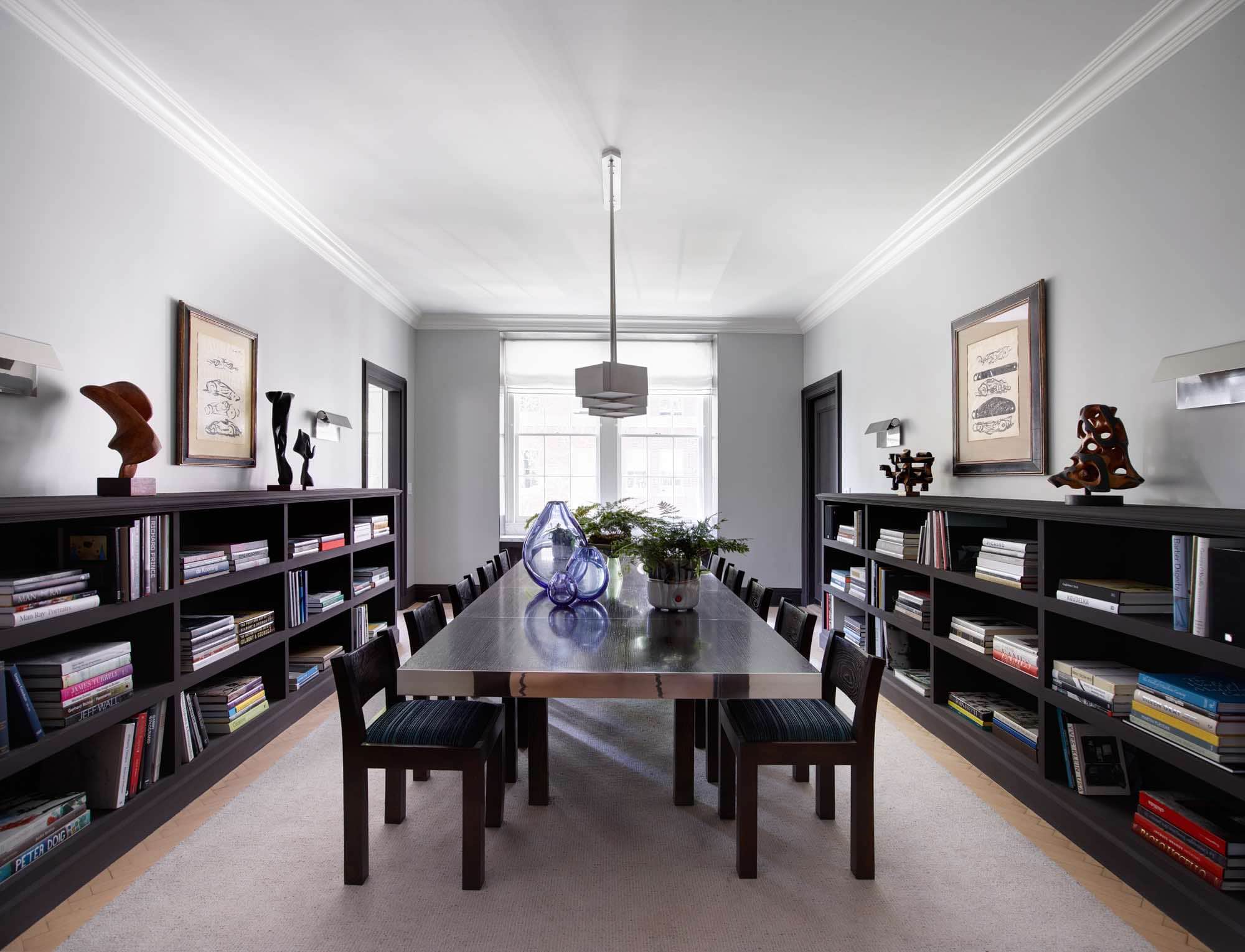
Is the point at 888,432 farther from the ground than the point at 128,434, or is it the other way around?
the point at 888,432

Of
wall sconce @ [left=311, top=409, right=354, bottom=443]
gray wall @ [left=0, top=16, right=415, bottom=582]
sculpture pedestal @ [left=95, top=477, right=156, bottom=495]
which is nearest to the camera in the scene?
gray wall @ [left=0, top=16, right=415, bottom=582]

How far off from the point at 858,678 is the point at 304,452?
137 inches

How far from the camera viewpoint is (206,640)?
2703 mm

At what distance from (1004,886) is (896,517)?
7.77ft

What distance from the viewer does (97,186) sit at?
2.56 m

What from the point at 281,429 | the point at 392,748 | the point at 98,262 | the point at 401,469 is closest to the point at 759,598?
the point at 392,748

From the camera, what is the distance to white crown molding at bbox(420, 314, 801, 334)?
264 inches

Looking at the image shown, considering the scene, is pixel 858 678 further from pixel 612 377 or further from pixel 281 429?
pixel 281 429

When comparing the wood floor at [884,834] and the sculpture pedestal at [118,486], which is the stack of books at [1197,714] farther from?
the sculpture pedestal at [118,486]

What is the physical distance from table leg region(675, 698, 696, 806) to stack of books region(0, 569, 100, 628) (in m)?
2.05

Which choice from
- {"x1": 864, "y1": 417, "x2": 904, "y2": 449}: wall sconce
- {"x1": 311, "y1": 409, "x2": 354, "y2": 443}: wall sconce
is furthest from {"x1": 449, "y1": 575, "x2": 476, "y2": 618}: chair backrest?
{"x1": 864, "y1": 417, "x2": 904, "y2": 449}: wall sconce

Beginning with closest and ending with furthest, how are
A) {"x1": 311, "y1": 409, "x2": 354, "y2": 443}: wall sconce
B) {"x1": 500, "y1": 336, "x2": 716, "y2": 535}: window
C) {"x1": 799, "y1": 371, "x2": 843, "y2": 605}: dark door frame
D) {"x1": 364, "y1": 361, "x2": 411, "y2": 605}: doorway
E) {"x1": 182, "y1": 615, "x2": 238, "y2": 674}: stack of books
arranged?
1. {"x1": 182, "y1": 615, "x2": 238, "y2": 674}: stack of books
2. {"x1": 311, "y1": 409, "x2": 354, "y2": 443}: wall sconce
3. {"x1": 364, "y1": 361, "x2": 411, "y2": 605}: doorway
4. {"x1": 799, "y1": 371, "x2": 843, "y2": 605}: dark door frame
5. {"x1": 500, "y1": 336, "x2": 716, "y2": 535}: window

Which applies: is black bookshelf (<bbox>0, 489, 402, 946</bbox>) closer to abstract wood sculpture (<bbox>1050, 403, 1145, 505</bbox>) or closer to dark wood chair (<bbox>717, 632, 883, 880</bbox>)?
dark wood chair (<bbox>717, 632, 883, 880</bbox>)

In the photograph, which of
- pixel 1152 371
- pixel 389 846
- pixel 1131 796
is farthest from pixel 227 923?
pixel 1152 371
